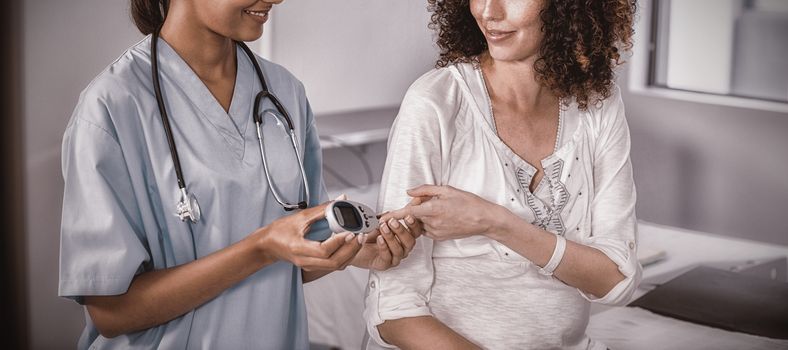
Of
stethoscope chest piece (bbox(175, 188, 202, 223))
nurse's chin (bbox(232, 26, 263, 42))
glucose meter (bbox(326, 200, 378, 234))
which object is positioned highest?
nurse's chin (bbox(232, 26, 263, 42))

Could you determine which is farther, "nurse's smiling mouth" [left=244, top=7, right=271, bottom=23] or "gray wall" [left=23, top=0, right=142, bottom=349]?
"gray wall" [left=23, top=0, right=142, bottom=349]

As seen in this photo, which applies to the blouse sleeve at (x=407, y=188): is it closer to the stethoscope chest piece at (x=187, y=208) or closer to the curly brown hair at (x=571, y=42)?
the curly brown hair at (x=571, y=42)

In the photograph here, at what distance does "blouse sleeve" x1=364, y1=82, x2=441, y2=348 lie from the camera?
1.46 meters

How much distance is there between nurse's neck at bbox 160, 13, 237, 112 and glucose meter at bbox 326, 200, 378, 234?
0.28 meters

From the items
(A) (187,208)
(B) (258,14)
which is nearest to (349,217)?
(A) (187,208)

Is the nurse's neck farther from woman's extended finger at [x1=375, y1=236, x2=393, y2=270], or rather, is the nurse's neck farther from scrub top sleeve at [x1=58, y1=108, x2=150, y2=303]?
woman's extended finger at [x1=375, y1=236, x2=393, y2=270]

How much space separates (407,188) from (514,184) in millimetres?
196

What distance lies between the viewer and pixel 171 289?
132cm

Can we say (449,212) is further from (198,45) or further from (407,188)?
(198,45)

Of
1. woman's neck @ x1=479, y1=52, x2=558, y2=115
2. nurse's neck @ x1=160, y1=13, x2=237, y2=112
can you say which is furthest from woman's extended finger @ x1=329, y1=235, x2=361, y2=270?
woman's neck @ x1=479, y1=52, x2=558, y2=115

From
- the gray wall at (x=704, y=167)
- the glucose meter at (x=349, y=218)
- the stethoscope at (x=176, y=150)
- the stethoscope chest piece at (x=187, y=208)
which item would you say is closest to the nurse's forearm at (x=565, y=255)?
the glucose meter at (x=349, y=218)

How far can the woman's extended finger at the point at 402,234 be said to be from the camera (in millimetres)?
1402

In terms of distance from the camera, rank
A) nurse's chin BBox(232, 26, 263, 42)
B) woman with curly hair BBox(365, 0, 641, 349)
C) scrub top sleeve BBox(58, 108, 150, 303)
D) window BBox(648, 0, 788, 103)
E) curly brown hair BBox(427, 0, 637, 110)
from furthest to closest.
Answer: window BBox(648, 0, 788, 103) → curly brown hair BBox(427, 0, 637, 110) → woman with curly hair BBox(365, 0, 641, 349) → nurse's chin BBox(232, 26, 263, 42) → scrub top sleeve BBox(58, 108, 150, 303)

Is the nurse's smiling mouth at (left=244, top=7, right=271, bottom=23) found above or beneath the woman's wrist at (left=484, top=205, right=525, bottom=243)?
above
